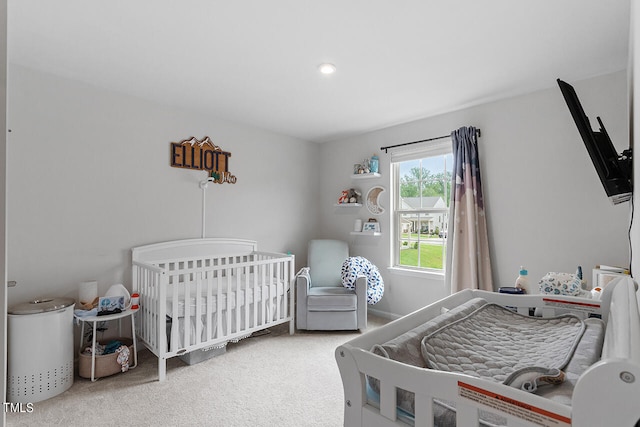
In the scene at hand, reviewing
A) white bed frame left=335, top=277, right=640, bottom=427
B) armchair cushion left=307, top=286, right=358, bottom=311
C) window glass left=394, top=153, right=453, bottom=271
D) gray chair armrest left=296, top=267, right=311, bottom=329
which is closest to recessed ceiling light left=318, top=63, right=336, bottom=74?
window glass left=394, top=153, right=453, bottom=271

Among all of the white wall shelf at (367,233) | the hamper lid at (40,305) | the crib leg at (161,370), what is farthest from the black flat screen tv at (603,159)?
the hamper lid at (40,305)

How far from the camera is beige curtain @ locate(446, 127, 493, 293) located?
9.47 feet

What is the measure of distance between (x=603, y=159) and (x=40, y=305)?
329cm

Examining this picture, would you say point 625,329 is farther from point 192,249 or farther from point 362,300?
point 192,249

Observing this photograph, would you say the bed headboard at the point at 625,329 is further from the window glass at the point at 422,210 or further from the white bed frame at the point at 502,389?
the window glass at the point at 422,210

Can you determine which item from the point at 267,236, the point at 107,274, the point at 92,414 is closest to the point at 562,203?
the point at 267,236

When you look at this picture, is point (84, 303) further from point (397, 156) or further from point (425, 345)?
point (397, 156)

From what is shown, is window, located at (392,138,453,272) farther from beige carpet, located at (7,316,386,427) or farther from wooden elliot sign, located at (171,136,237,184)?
wooden elliot sign, located at (171,136,237,184)

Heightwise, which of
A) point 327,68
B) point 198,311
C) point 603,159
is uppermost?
point 327,68

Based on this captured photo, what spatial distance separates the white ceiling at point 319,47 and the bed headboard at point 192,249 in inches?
53.1

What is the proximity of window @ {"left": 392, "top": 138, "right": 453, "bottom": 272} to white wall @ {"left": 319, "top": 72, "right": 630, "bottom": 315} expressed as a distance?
23 cm

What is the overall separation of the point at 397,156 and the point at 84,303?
10.7 feet

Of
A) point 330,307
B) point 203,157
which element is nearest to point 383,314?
point 330,307

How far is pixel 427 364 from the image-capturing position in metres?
0.89
